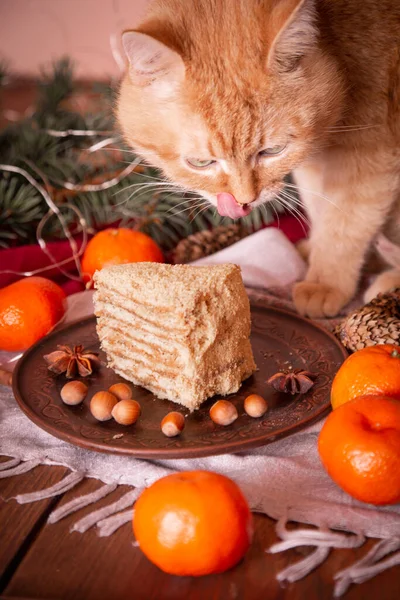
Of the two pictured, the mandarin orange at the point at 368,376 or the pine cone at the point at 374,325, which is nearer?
the mandarin orange at the point at 368,376

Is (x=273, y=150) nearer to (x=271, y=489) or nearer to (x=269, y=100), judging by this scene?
(x=269, y=100)

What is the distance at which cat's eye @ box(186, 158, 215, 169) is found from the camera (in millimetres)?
1213

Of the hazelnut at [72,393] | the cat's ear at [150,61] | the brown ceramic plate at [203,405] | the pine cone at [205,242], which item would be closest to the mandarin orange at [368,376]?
the brown ceramic plate at [203,405]

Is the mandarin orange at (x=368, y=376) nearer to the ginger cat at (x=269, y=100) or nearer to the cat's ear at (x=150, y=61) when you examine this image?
the ginger cat at (x=269, y=100)

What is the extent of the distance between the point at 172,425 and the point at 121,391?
0.14m

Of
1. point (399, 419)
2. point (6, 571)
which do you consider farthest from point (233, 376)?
point (6, 571)

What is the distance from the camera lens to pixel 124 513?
2.95 feet

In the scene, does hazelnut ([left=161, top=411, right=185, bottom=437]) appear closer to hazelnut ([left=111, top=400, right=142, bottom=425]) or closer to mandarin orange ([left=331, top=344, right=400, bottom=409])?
hazelnut ([left=111, top=400, right=142, bottom=425])

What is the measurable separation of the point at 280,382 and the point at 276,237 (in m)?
0.61

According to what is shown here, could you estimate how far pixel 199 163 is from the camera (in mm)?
1223

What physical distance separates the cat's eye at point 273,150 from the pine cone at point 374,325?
313 millimetres

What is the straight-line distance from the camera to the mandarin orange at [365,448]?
84 cm

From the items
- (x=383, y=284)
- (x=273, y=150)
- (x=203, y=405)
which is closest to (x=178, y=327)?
(x=203, y=405)

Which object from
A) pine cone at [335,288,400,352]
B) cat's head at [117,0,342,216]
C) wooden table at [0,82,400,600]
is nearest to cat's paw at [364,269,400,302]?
pine cone at [335,288,400,352]
